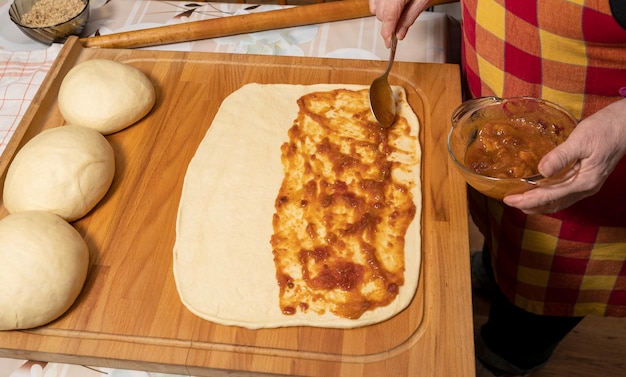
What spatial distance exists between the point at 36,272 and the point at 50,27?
810 millimetres

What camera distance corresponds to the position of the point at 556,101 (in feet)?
3.84

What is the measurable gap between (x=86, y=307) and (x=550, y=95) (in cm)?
99

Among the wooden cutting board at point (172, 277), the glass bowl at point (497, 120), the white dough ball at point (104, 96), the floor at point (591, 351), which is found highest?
the glass bowl at point (497, 120)

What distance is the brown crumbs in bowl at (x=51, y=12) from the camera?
1.63m

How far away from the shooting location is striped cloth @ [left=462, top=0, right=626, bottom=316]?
1059mm

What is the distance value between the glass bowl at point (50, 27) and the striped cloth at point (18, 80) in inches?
1.2

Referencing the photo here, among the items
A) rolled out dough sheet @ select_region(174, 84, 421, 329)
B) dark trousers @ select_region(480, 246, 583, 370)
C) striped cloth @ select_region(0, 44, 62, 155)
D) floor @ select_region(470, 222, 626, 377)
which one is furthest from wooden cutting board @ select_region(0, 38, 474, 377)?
floor @ select_region(470, 222, 626, 377)

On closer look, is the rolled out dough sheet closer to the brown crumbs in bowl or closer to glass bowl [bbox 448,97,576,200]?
glass bowl [bbox 448,97,576,200]

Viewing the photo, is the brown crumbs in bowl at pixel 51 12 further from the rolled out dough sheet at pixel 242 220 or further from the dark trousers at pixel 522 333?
the dark trousers at pixel 522 333

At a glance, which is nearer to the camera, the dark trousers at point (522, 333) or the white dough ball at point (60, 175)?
the white dough ball at point (60, 175)

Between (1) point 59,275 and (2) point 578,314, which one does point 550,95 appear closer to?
(2) point 578,314

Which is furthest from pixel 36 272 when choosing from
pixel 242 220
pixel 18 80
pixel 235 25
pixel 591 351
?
pixel 591 351

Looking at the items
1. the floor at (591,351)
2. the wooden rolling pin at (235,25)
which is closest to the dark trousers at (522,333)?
the floor at (591,351)

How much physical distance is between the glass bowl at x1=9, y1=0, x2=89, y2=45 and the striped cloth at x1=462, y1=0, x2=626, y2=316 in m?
1.03
